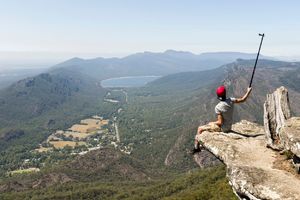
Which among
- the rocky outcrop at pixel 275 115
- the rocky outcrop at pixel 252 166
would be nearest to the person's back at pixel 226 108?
the rocky outcrop at pixel 252 166

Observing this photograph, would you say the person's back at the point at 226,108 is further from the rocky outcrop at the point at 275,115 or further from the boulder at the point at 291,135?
the boulder at the point at 291,135

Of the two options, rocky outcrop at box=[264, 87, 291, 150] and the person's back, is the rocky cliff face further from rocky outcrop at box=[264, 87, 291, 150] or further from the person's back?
the person's back

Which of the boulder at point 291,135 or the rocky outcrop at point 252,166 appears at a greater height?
the boulder at point 291,135

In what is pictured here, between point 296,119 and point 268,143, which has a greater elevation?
point 296,119

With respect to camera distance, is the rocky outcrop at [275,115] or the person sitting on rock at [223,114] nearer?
the rocky outcrop at [275,115]

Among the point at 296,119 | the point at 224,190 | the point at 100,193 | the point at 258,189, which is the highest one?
the point at 296,119

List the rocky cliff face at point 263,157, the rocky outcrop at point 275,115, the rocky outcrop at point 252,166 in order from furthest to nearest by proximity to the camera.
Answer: the rocky outcrop at point 275,115, the rocky cliff face at point 263,157, the rocky outcrop at point 252,166

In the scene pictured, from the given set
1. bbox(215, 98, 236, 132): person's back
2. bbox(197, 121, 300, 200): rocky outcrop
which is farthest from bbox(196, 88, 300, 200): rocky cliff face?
bbox(215, 98, 236, 132): person's back

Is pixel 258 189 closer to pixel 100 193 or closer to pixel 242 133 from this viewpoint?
pixel 242 133

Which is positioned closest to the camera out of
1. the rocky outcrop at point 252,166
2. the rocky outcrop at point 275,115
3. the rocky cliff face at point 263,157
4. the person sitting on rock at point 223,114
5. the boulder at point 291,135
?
the rocky outcrop at point 252,166

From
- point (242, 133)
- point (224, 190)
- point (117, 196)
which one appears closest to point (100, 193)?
point (117, 196)
